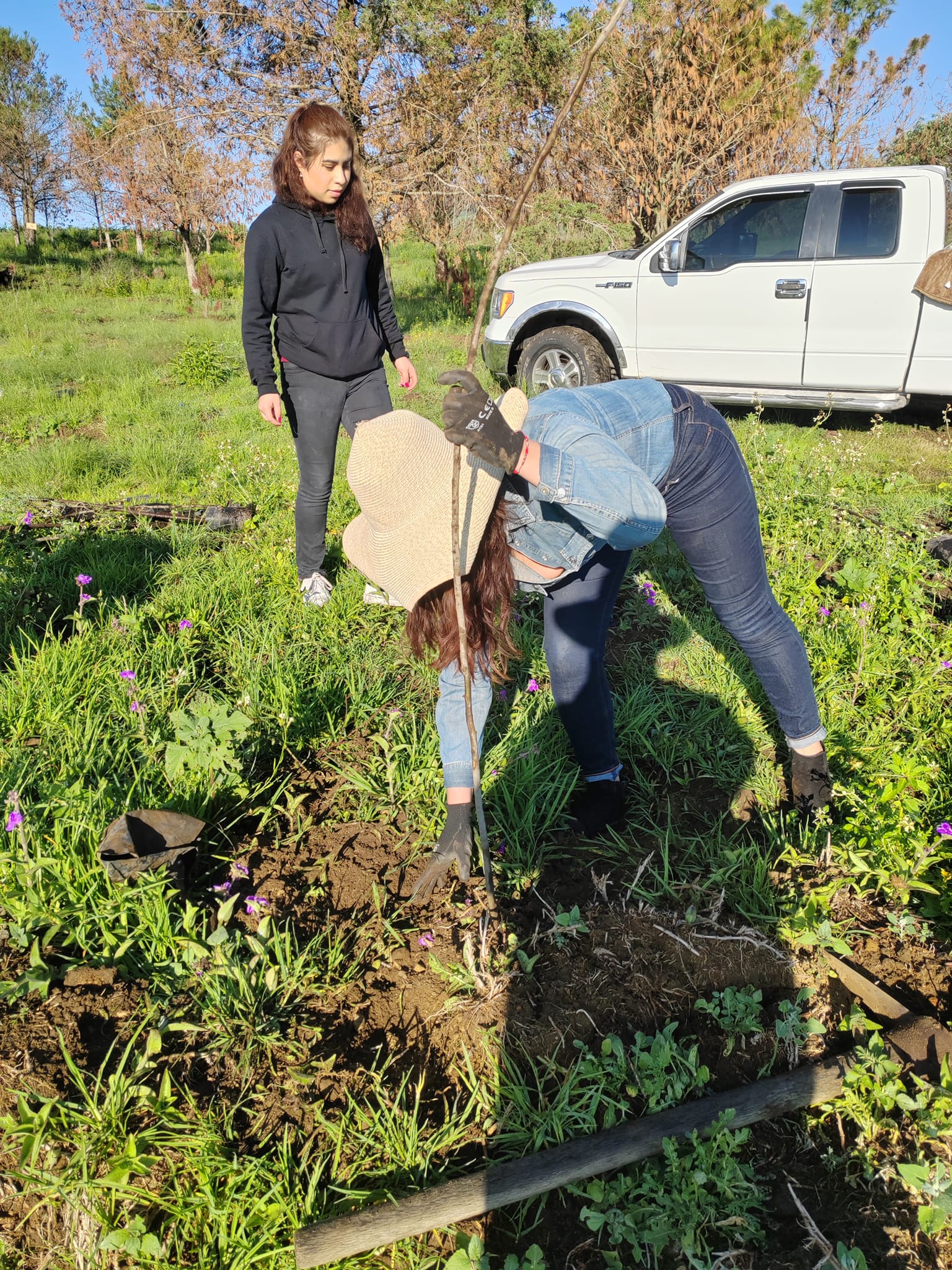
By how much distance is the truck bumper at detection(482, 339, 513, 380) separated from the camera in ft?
22.8

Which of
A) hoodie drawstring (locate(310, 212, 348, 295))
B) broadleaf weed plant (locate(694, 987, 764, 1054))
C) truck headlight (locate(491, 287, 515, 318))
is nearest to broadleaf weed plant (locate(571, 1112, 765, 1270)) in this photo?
broadleaf weed plant (locate(694, 987, 764, 1054))

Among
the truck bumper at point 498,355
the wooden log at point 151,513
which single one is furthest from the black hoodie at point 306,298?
the truck bumper at point 498,355

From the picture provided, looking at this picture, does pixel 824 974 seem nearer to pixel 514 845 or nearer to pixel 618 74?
pixel 514 845

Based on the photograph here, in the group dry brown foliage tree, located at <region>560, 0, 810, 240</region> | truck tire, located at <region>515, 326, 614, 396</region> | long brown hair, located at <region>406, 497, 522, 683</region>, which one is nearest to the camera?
long brown hair, located at <region>406, 497, 522, 683</region>

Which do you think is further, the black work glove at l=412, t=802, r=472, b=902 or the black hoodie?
the black hoodie

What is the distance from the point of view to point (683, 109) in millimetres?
11414

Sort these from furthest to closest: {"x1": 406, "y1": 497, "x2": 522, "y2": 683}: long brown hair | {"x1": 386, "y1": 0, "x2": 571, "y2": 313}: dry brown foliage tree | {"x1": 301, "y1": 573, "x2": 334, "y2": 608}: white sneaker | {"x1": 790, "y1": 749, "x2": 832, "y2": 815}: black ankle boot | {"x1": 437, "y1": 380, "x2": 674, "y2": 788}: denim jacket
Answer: {"x1": 386, "y1": 0, "x2": 571, "y2": 313}: dry brown foliage tree, {"x1": 301, "y1": 573, "x2": 334, "y2": 608}: white sneaker, {"x1": 790, "y1": 749, "x2": 832, "y2": 815}: black ankle boot, {"x1": 406, "y1": 497, "x2": 522, "y2": 683}: long brown hair, {"x1": 437, "y1": 380, "x2": 674, "y2": 788}: denim jacket

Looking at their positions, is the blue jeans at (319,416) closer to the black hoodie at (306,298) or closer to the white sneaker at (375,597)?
the black hoodie at (306,298)

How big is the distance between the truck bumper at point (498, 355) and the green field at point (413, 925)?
4.05 metres

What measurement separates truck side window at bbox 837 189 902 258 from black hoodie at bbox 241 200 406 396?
412cm

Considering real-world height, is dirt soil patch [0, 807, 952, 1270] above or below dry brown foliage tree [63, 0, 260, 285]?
below

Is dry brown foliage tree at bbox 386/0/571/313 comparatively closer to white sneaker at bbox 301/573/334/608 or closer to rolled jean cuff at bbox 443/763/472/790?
white sneaker at bbox 301/573/334/608

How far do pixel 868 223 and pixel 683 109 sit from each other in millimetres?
7444

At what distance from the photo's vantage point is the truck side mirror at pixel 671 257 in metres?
6.08
